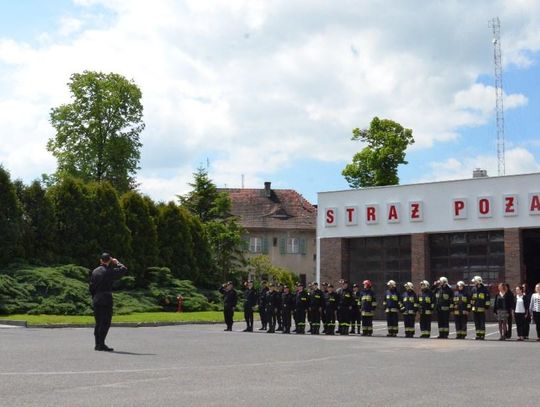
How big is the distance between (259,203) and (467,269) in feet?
149

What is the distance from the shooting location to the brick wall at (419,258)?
38656mm

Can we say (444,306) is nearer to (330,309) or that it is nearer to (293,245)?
(330,309)

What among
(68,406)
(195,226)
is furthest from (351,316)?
Result: (195,226)

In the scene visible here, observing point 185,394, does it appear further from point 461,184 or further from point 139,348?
point 461,184

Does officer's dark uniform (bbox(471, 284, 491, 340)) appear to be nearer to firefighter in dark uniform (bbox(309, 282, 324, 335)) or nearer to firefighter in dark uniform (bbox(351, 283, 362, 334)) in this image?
firefighter in dark uniform (bbox(351, 283, 362, 334))

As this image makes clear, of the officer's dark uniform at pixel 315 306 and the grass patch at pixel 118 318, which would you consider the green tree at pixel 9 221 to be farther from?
the officer's dark uniform at pixel 315 306

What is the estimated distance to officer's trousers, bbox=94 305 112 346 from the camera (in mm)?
16734

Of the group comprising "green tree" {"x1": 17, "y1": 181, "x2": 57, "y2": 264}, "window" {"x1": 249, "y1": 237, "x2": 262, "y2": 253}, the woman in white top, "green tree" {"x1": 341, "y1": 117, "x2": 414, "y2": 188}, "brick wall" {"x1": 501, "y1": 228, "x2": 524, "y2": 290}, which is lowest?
the woman in white top

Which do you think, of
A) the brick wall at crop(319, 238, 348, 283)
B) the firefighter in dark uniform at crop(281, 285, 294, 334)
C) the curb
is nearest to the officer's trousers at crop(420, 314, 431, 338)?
the firefighter in dark uniform at crop(281, 285, 294, 334)

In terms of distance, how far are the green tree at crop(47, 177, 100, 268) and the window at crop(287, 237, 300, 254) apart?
38.2m

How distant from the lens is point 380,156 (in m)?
60.8

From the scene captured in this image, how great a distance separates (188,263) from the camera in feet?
160

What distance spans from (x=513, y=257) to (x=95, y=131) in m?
34.1

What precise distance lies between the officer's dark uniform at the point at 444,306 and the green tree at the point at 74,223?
20406 mm
